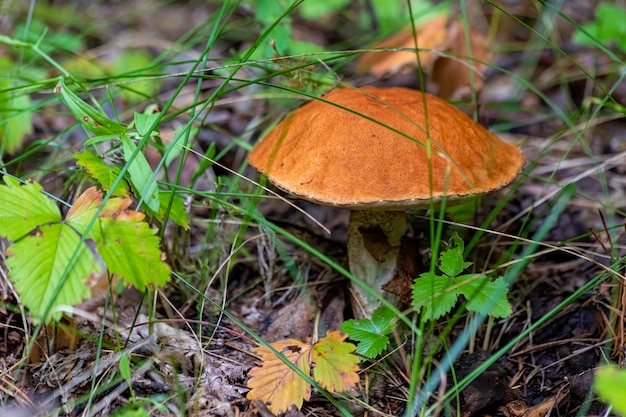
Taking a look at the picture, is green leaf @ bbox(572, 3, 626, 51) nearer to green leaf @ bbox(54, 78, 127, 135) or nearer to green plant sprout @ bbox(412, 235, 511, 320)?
green plant sprout @ bbox(412, 235, 511, 320)

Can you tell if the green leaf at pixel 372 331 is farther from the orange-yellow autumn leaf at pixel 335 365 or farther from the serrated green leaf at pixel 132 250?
the serrated green leaf at pixel 132 250

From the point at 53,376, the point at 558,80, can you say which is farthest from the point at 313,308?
the point at 558,80

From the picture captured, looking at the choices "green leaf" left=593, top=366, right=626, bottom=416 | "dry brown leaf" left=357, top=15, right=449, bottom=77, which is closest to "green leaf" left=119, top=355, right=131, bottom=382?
"green leaf" left=593, top=366, right=626, bottom=416

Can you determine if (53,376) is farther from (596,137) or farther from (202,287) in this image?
(596,137)

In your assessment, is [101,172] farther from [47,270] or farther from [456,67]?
[456,67]

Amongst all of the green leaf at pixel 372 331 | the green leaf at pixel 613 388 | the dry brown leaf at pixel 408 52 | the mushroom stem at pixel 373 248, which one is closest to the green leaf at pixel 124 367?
the green leaf at pixel 372 331

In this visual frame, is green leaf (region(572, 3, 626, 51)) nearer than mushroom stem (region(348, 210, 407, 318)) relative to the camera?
No

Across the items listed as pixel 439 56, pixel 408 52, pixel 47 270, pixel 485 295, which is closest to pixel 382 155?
pixel 485 295

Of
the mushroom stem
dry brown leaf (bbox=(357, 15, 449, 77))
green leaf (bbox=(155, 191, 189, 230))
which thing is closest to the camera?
green leaf (bbox=(155, 191, 189, 230))
